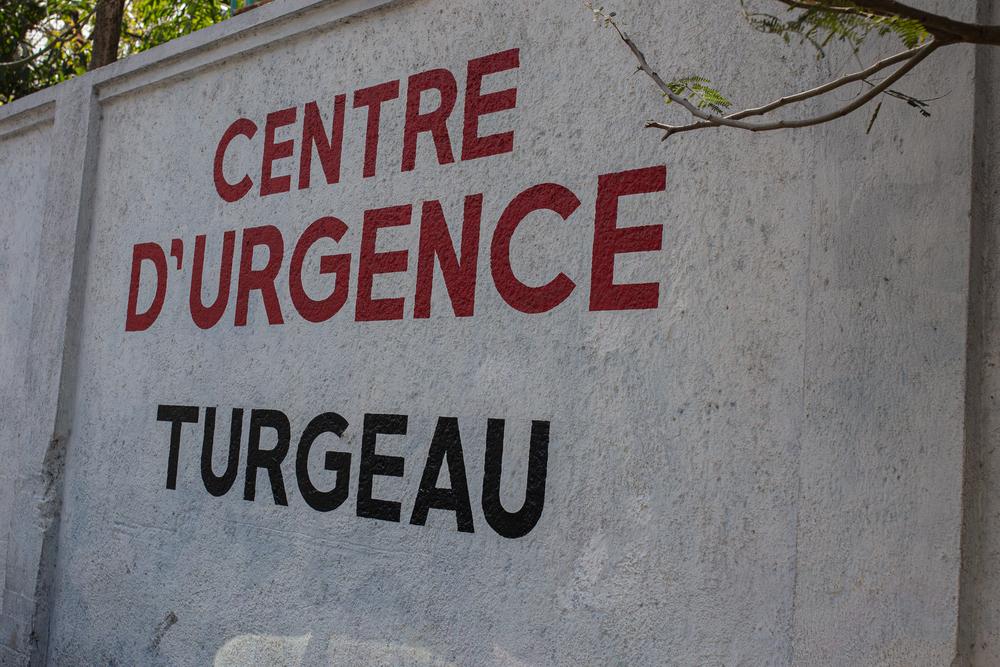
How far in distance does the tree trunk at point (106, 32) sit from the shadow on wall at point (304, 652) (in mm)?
6594

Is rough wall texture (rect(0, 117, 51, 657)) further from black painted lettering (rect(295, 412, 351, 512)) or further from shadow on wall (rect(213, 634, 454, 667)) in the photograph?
black painted lettering (rect(295, 412, 351, 512))

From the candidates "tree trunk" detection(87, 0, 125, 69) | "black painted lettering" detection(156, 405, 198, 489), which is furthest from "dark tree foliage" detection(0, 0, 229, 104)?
"black painted lettering" detection(156, 405, 198, 489)

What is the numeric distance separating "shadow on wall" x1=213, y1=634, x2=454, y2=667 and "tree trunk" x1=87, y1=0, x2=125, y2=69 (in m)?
6.59

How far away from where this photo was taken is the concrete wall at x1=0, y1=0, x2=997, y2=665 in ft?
9.25

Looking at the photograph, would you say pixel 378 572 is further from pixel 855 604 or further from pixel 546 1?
pixel 546 1

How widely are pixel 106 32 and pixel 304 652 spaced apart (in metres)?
7.16

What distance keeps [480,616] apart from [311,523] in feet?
3.26

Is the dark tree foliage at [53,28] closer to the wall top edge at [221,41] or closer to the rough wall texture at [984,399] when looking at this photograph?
the wall top edge at [221,41]

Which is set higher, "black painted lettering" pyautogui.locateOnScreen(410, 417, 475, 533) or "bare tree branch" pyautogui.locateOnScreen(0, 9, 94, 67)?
"bare tree branch" pyautogui.locateOnScreen(0, 9, 94, 67)

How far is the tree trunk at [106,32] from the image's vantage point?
9.62m

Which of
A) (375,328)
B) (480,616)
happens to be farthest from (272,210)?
(480,616)

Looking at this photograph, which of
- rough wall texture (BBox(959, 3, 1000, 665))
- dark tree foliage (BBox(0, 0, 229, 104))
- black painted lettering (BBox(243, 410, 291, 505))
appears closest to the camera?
rough wall texture (BBox(959, 3, 1000, 665))

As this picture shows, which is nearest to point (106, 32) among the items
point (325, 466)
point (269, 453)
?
point (269, 453)

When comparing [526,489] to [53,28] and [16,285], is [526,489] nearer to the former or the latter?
[16,285]
